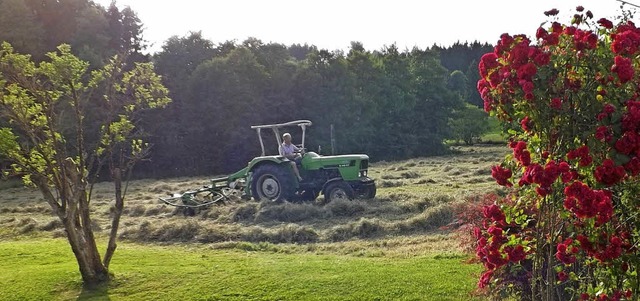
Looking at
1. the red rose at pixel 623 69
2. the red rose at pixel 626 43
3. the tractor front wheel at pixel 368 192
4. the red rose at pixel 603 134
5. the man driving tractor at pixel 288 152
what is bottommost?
the tractor front wheel at pixel 368 192

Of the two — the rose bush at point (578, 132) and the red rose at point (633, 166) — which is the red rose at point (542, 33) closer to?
the rose bush at point (578, 132)

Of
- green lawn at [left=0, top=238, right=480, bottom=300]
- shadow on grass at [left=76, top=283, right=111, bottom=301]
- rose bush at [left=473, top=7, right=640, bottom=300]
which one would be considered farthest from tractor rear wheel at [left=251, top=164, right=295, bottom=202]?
rose bush at [left=473, top=7, right=640, bottom=300]

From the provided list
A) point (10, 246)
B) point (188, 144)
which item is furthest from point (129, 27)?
point (10, 246)

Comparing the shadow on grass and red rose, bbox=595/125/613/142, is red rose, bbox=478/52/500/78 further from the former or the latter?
the shadow on grass

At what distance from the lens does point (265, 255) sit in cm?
760

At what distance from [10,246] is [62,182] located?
3474mm

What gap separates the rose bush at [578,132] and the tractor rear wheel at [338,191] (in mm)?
8964

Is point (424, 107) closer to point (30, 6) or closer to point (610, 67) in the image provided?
point (30, 6)

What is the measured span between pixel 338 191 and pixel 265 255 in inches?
185

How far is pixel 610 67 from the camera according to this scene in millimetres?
2668

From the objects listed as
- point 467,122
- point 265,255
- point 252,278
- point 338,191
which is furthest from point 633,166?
point 467,122

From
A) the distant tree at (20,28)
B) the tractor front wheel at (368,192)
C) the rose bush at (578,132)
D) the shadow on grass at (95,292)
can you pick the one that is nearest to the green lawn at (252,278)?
the shadow on grass at (95,292)

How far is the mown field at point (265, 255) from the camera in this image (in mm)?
5535

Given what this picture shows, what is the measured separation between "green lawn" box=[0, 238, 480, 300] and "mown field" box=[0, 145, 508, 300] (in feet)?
0.04
